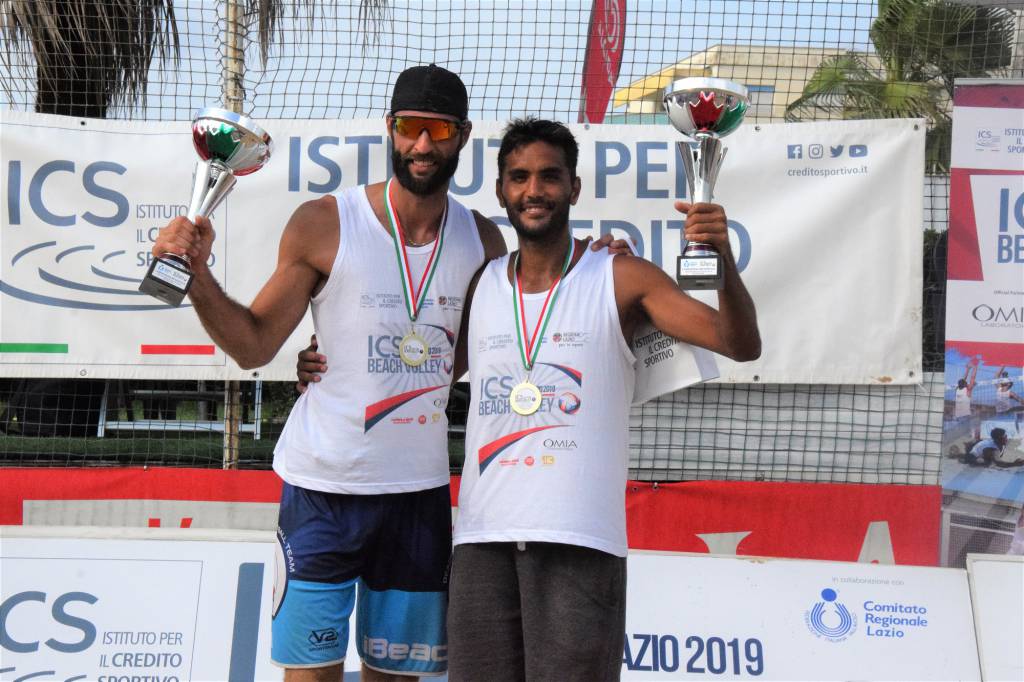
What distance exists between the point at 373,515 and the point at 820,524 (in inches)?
123

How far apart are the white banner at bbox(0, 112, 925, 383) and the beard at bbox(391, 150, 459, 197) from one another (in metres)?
2.33

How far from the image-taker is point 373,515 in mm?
3078

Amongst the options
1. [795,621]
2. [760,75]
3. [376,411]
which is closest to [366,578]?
[376,411]

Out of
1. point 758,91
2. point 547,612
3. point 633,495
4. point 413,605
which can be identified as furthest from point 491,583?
point 758,91

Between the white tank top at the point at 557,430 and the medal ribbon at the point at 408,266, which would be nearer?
the white tank top at the point at 557,430

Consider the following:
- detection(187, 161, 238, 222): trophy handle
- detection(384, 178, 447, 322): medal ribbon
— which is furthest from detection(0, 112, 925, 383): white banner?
detection(187, 161, 238, 222): trophy handle

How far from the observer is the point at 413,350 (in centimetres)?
307

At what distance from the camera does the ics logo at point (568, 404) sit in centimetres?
285

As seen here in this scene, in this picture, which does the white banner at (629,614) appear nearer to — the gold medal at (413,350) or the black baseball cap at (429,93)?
the gold medal at (413,350)

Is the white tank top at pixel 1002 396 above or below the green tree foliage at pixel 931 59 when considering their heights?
below

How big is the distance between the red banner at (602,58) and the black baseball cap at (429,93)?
8.23 ft

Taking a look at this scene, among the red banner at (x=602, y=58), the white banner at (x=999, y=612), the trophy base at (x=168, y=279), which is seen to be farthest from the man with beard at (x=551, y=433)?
the red banner at (x=602, y=58)

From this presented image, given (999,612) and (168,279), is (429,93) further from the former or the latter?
(999,612)

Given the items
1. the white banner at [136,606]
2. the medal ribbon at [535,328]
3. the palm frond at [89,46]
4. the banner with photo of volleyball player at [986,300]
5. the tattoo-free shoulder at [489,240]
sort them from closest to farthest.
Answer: the medal ribbon at [535,328], the tattoo-free shoulder at [489,240], the white banner at [136,606], the banner with photo of volleyball player at [986,300], the palm frond at [89,46]
